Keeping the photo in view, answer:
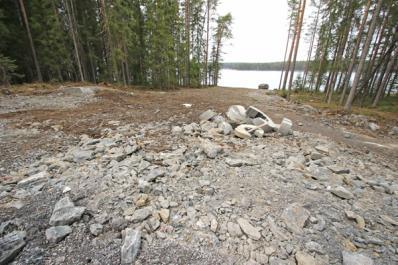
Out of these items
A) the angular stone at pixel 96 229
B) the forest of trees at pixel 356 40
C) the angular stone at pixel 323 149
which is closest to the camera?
the angular stone at pixel 96 229

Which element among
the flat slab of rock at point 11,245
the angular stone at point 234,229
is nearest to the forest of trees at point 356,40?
the angular stone at point 234,229

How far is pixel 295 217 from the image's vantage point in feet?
7.17

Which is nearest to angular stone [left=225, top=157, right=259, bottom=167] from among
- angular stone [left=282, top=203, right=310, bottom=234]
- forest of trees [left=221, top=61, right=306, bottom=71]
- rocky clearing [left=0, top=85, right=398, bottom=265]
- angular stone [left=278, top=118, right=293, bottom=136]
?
rocky clearing [left=0, top=85, right=398, bottom=265]

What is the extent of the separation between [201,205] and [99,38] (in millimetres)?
18468

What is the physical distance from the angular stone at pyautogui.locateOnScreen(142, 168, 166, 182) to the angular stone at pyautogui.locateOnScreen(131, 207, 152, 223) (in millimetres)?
626

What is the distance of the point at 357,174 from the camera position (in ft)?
11.2

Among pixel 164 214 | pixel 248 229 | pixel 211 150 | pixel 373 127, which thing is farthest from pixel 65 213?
pixel 373 127

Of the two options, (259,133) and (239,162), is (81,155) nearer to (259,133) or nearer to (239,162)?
(239,162)

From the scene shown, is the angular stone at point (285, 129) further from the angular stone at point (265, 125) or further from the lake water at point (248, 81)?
the lake water at point (248, 81)

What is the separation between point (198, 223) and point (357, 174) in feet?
11.0

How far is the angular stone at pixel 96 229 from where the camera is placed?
189cm

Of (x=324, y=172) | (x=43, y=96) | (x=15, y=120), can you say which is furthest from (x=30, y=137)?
(x=324, y=172)

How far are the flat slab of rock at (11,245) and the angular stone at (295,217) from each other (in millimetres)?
2772

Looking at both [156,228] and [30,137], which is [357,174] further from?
[30,137]
